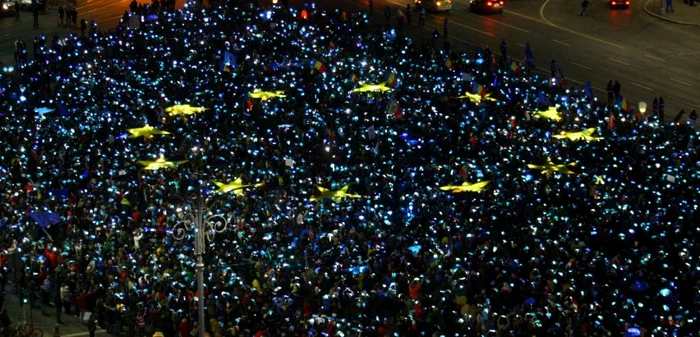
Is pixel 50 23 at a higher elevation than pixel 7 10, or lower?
higher

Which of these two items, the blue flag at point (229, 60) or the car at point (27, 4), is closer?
the blue flag at point (229, 60)

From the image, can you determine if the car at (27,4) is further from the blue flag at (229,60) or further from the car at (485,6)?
the car at (485,6)

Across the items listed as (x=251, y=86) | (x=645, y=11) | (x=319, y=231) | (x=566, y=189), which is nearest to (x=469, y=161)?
(x=566, y=189)

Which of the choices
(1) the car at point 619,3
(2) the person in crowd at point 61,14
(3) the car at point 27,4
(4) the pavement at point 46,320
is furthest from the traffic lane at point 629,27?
(4) the pavement at point 46,320

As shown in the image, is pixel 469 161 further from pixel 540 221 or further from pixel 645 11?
pixel 645 11

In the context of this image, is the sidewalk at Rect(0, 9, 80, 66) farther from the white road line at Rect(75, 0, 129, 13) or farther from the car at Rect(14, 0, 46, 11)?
the white road line at Rect(75, 0, 129, 13)

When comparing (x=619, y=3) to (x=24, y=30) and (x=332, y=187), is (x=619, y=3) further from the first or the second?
(x=332, y=187)

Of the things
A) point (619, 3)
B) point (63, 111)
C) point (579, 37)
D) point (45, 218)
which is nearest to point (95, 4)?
point (63, 111)
